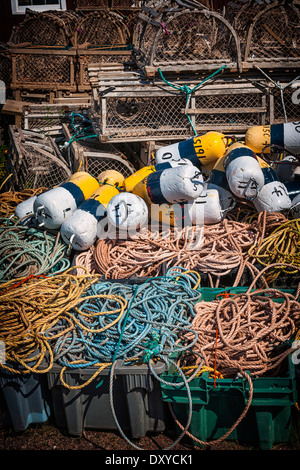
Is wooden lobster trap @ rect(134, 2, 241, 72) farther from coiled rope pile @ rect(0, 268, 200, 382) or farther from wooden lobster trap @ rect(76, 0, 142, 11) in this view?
wooden lobster trap @ rect(76, 0, 142, 11)

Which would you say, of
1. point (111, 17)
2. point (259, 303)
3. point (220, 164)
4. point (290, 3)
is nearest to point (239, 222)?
point (220, 164)

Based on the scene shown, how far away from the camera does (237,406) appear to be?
236 centimetres

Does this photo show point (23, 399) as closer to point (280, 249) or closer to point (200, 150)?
point (280, 249)

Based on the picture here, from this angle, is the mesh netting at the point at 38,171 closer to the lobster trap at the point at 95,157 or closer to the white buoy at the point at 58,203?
the lobster trap at the point at 95,157

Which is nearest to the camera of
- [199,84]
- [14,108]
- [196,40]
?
[199,84]

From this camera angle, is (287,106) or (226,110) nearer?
(226,110)

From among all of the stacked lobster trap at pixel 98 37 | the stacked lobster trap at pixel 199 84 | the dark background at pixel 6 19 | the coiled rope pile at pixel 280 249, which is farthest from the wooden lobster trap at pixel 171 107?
the dark background at pixel 6 19

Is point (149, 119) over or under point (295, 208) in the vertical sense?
over

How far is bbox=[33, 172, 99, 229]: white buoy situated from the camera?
358 centimetres

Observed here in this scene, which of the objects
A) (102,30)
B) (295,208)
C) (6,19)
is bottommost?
(295,208)

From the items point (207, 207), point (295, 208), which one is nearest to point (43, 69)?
point (207, 207)

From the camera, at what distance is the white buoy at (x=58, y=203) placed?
3.58m

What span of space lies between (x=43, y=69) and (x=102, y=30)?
1.37 metres

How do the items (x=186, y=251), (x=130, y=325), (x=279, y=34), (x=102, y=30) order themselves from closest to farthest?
(x=130, y=325)
(x=186, y=251)
(x=279, y=34)
(x=102, y=30)
